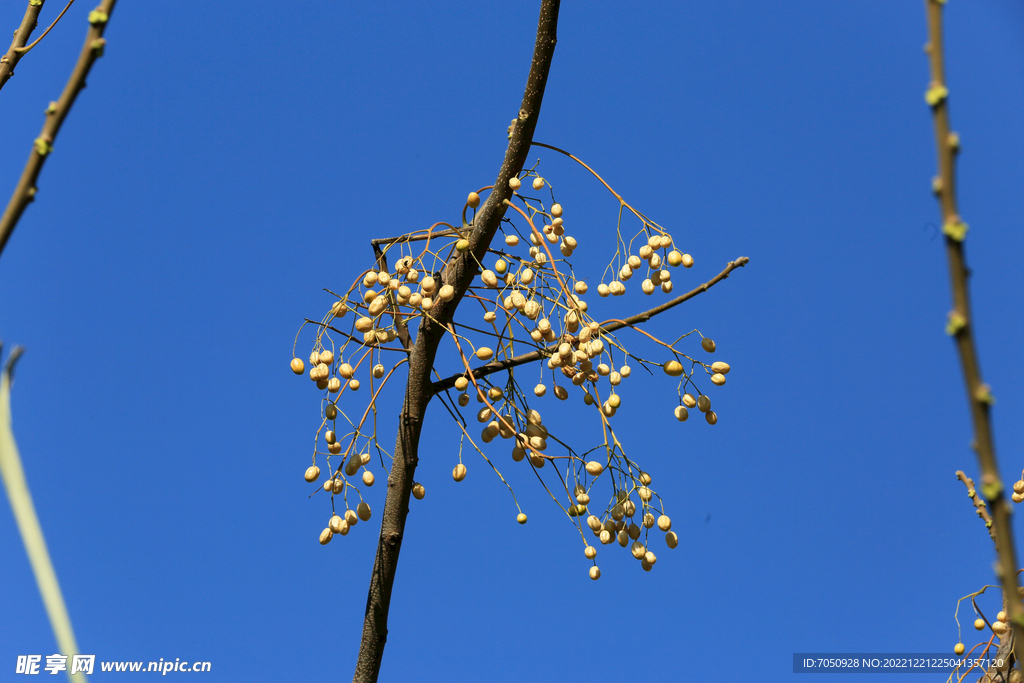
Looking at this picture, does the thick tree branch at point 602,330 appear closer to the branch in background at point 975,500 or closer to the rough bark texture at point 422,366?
the rough bark texture at point 422,366

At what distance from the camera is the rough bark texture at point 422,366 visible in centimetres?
149

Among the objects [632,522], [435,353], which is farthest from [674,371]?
[435,353]

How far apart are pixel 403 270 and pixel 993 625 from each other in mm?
1728

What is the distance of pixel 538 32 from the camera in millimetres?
1484

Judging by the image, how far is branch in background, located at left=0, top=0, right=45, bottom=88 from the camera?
49.4 inches

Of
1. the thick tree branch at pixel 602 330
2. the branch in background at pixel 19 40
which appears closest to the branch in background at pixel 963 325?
the thick tree branch at pixel 602 330

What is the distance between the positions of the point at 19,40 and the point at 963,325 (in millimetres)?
1492

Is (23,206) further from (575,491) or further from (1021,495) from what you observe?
(1021,495)

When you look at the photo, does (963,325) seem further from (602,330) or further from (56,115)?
(602,330)

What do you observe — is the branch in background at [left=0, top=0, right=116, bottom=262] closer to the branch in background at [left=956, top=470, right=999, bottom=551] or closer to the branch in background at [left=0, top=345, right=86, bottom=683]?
the branch in background at [left=0, top=345, right=86, bottom=683]

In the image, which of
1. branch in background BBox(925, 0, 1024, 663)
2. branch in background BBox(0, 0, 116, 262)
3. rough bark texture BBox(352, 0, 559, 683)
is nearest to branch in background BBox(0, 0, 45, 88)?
rough bark texture BBox(352, 0, 559, 683)

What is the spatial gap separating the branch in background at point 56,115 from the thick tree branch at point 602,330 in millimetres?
1028

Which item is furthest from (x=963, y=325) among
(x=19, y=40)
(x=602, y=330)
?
(x=19, y=40)

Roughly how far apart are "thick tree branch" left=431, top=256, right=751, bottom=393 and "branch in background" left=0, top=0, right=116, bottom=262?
3.37 feet
